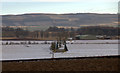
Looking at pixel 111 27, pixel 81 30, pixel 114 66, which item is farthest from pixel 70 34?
pixel 114 66

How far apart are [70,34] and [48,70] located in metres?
83.4

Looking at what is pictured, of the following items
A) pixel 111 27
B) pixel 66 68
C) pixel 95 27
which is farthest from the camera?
pixel 95 27

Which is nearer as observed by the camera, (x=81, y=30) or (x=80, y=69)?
(x=80, y=69)

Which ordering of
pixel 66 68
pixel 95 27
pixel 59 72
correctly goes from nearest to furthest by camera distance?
1. pixel 59 72
2. pixel 66 68
3. pixel 95 27

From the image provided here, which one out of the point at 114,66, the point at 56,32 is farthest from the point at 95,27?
the point at 114,66

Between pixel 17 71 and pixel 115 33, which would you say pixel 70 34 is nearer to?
pixel 115 33

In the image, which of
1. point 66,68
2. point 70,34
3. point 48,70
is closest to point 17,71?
point 48,70

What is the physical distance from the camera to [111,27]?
83.5 m

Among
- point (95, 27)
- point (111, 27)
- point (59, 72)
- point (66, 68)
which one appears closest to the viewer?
point (59, 72)

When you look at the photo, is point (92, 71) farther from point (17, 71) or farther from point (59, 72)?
point (17, 71)

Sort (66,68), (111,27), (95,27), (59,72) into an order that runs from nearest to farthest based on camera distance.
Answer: (59,72)
(66,68)
(111,27)
(95,27)

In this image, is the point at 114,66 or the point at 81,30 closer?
the point at 114,66

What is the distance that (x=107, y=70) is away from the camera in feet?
32.2

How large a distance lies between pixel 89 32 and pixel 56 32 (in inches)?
549
